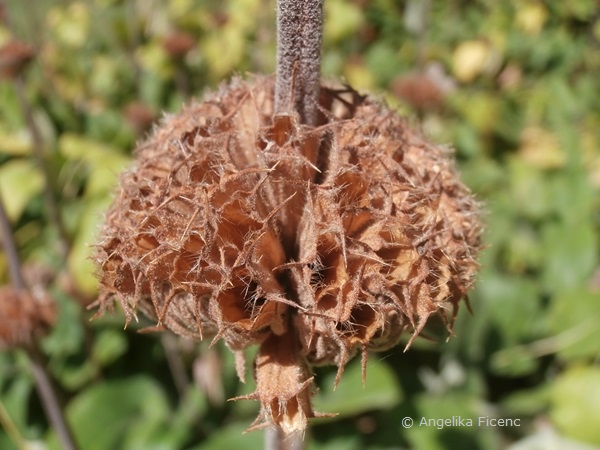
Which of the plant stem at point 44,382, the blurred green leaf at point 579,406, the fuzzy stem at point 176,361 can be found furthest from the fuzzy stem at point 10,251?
the blurred green leaf at point 579,406

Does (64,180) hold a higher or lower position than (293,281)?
lower

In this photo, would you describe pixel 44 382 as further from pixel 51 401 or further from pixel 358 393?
Answer: pixel 358 393

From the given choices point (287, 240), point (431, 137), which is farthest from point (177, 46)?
point (287, 240)

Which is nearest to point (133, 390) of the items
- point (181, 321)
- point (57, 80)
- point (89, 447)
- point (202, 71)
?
point (89, 447)

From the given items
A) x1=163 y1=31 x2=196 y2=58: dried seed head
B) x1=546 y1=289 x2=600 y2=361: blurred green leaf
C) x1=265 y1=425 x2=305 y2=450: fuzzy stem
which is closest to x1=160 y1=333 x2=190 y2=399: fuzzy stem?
→ x1=265 y1=425 x2=305 y2=450: fuzzy stem

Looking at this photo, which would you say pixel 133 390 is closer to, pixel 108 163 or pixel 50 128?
pixel 108 163
